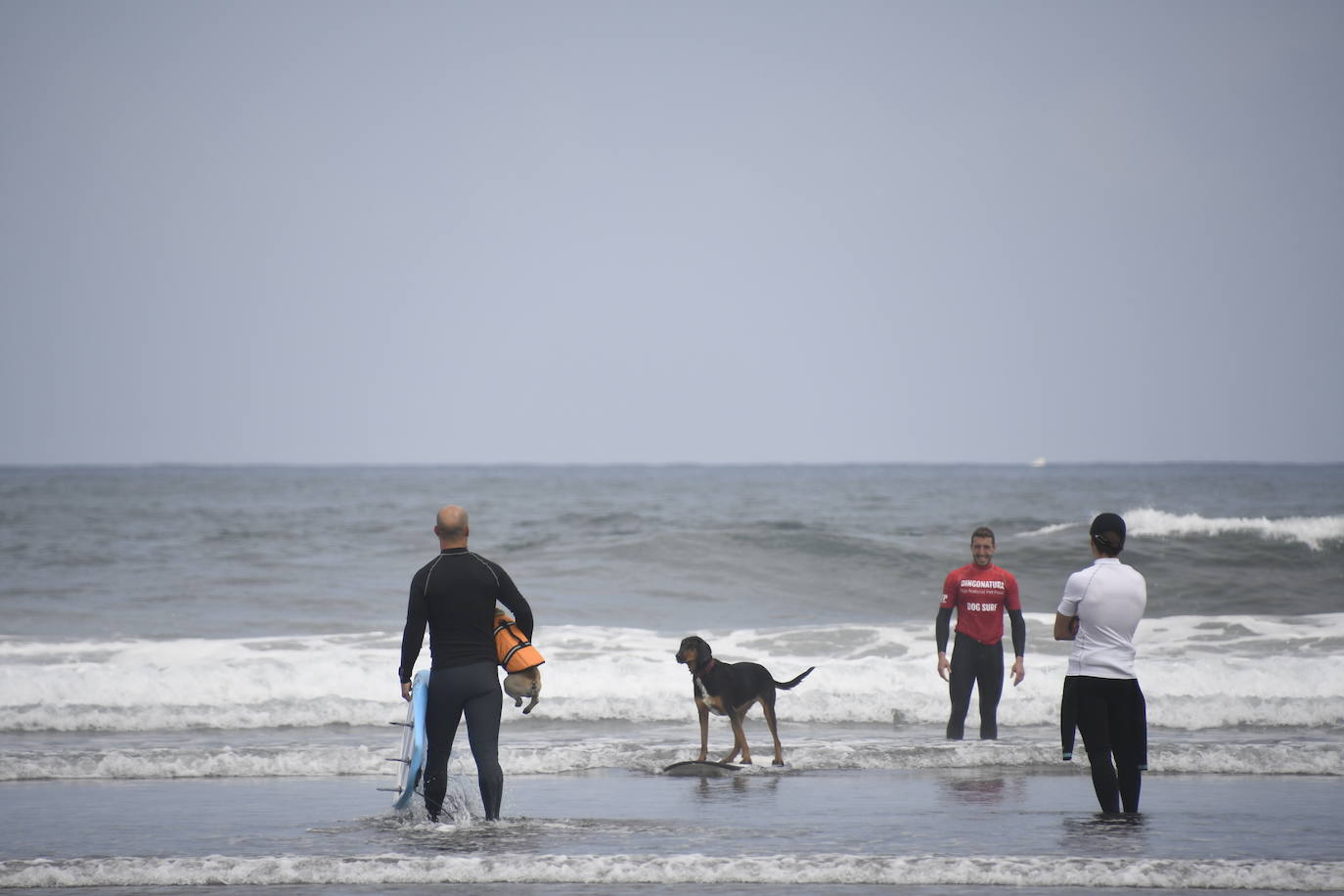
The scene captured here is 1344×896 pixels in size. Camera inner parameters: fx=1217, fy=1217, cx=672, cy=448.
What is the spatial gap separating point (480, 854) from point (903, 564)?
2133 centimetres

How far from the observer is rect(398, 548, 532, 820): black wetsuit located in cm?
680

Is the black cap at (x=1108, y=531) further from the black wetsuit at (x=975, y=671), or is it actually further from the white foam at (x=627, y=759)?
the white foam at (x=627, y=759)

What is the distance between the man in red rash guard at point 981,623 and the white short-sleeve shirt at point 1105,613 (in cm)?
273

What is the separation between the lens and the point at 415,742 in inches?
277

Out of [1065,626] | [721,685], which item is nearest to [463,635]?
[721,685]

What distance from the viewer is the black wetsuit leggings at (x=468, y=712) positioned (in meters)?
6.84

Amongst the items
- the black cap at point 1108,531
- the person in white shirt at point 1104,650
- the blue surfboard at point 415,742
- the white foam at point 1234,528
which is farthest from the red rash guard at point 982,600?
the white foam at point 1234,528

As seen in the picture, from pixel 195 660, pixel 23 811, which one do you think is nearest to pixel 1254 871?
pixel 23 811

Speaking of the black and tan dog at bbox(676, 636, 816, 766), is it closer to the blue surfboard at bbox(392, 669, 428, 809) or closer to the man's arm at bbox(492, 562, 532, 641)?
the man's arm at bbox(492, 562, 532, 641)

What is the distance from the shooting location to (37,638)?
56.0 feet

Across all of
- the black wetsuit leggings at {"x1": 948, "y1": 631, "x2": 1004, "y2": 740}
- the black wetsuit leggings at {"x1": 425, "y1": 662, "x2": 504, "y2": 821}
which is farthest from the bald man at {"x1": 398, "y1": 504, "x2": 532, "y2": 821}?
the black wetsuit leggings at {"x1": 948, "y1": 631, "x2": 1004, "y2": 740}

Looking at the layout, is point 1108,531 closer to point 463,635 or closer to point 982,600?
point 982,600

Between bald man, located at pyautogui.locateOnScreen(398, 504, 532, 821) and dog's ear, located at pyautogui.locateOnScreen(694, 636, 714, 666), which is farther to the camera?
dog's ear, located at pyautogui.locateOnScreen(694, 636, 714, 666)

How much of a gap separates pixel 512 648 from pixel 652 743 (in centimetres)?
370
